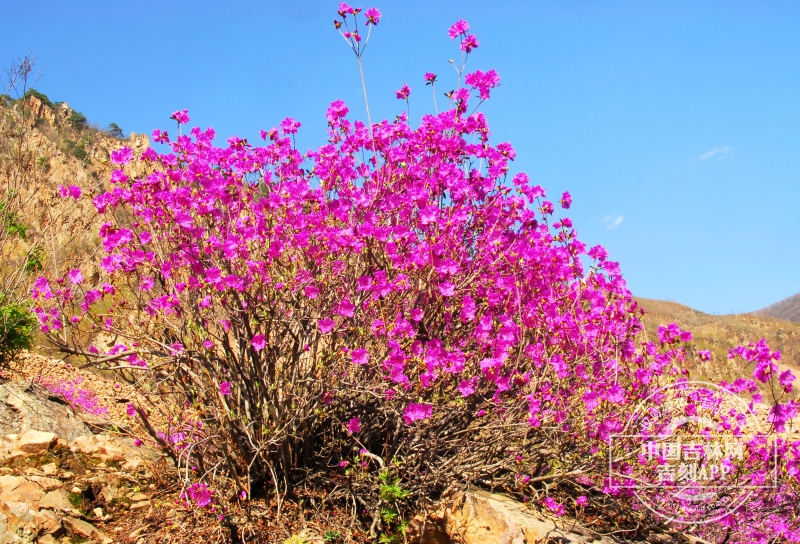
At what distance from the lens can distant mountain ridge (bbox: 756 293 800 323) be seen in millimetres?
41469

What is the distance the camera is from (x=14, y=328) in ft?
21.6

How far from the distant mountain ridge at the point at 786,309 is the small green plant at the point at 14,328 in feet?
150

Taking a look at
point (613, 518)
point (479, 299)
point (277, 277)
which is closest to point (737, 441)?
point (613, 518)

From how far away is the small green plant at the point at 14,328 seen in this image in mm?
6465

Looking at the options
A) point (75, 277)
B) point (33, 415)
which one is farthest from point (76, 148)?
point (75, 277)

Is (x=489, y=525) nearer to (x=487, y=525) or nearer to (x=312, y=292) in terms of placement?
(x=487, y=525)

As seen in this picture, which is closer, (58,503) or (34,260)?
(58,503)

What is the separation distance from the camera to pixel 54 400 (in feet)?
20.2

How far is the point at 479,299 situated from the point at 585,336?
79cm

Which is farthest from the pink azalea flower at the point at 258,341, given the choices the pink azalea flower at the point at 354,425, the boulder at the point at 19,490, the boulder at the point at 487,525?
the boulder at the point at 19,490

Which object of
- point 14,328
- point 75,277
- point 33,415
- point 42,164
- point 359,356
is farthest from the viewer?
point 42,164

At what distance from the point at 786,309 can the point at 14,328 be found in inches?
1956

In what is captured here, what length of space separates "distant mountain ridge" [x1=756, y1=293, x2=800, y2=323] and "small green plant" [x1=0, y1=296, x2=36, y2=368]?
45.6m

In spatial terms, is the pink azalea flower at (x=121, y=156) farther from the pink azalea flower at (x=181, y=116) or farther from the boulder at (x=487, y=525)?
the boulder at (x=487, y=525)
